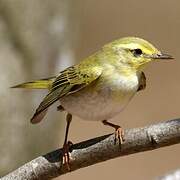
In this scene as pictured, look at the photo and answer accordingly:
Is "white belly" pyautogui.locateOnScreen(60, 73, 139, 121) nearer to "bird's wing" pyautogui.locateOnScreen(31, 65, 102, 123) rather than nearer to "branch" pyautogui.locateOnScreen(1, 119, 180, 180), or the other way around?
"bird's wing" pyautogui.locateOnScreen(31, 65, 102, 123)

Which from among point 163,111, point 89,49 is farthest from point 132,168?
point 89,49

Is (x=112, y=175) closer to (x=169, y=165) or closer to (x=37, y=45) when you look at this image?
(x=169, y=165)

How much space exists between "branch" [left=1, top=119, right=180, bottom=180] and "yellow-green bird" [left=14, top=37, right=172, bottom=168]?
17 cm

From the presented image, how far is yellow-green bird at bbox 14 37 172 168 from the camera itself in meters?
3.02

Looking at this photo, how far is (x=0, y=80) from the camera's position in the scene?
414cm

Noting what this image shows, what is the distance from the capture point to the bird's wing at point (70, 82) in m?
3.07

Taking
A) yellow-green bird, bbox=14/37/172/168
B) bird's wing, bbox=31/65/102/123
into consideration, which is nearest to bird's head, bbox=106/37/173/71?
yellow-green bird, bbox=14/37/172/168

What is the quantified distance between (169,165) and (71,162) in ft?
14.8

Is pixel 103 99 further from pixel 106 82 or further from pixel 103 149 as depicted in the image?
pixel 103 149

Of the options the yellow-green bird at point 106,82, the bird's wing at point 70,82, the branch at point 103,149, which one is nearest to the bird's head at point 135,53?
the yellow-green bird at point 106,82

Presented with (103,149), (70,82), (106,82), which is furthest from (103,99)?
(103,149)

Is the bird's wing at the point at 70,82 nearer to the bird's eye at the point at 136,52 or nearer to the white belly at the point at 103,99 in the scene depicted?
the white belly at the point at 103,99

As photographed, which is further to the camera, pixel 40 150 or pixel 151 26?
pixel 151 26

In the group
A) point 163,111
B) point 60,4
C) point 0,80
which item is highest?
point 60,4
